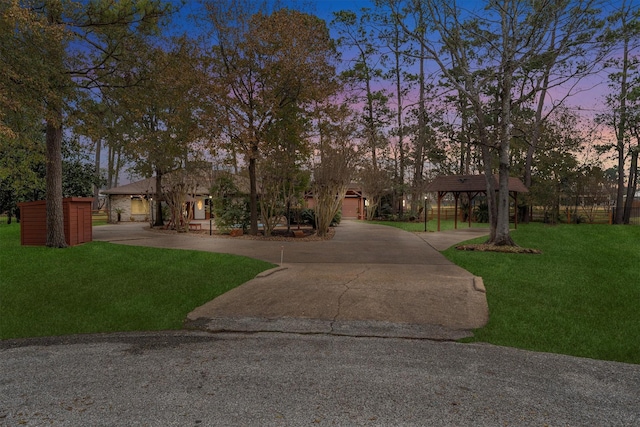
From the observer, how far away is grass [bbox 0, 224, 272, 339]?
6.46 meters

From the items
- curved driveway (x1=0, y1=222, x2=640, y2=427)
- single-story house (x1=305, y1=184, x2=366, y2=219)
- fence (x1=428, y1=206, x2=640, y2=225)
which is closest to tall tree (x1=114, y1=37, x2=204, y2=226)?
curved driveway (x1=0, y1=222, x2=640, y2=427)

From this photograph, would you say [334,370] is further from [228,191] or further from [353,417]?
[228,191]

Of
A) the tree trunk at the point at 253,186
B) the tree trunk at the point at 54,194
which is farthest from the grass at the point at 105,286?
the tree trunk at the point at 253,186

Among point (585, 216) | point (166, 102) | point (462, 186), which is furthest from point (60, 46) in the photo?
point (585, 216)

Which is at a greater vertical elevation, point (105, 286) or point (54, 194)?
point (54, 194)

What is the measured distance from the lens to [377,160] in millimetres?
38719

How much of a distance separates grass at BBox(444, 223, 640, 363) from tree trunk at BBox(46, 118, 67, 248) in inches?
488

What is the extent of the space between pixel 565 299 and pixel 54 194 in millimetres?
14472

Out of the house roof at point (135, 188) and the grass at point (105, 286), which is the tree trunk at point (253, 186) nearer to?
the grass at point (105, 286)

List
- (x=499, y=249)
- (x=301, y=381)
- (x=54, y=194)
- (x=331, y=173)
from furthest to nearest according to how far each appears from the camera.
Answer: (x=331, y=173) → (x=499, y=249) → (x=54, y=194) → (x=301, y=381)

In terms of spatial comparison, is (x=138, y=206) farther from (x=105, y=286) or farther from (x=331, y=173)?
(x=105, y=286)

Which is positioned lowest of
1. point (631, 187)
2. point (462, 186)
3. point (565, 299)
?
point (565, 299)

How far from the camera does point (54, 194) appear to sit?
13445 millimetres

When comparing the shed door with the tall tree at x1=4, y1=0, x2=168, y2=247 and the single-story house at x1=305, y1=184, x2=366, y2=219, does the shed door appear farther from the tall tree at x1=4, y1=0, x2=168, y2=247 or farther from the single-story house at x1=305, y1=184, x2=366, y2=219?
the single-story house at x1=305, y1=184, x2=366, y2=219
